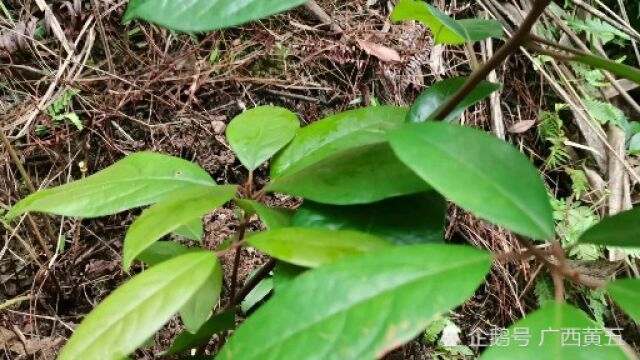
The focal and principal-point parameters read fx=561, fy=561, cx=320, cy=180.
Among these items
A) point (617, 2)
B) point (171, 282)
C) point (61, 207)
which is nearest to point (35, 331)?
point (61, 207)

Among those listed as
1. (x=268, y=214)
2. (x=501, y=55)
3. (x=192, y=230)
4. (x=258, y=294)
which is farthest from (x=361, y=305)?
(x=258, y=294)

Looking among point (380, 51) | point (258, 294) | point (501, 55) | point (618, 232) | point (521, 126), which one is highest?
point (501, 55)

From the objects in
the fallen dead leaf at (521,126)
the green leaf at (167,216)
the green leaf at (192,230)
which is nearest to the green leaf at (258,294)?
the green leaf at (192,230)

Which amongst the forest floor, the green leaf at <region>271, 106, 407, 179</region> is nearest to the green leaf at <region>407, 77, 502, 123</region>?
Result: the green leaf at <region>271, 106, 407, 179</region>

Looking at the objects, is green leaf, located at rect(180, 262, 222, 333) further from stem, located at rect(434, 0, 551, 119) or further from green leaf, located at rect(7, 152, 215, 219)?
stem, located at rect(434, 0, 551, 119)

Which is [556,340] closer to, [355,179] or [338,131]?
[355,179]
